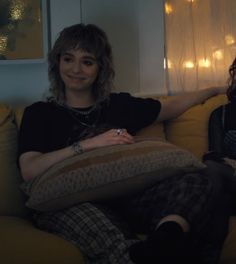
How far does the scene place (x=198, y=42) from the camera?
248cm

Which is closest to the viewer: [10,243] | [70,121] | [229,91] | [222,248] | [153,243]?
[153,243]

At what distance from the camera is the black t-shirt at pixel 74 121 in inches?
70.9

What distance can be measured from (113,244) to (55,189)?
29 centimetres

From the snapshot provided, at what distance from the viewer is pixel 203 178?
152cm

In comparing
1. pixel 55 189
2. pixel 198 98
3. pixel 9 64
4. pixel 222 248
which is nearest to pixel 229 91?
pixel 198 98

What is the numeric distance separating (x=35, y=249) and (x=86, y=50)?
0.94 m

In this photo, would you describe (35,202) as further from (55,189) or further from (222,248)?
(222,248)

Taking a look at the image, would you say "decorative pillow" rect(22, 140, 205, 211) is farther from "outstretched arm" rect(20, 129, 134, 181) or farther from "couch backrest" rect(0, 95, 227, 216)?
"couch backrest" rect(0, 95, 227, 216)

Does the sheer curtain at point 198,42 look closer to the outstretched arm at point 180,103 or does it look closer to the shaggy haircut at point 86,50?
the outstretched arm at point 180,103

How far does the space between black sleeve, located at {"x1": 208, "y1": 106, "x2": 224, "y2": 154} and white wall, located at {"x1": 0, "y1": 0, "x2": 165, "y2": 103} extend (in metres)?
0.52

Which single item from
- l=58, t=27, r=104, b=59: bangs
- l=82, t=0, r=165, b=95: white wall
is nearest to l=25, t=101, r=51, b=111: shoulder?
l=58, t=27, r=104, b=59: bangs

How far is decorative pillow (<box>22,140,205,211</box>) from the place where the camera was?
4.89ft

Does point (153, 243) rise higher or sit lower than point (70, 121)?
lower

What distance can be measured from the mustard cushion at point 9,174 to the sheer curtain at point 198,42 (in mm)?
1003
